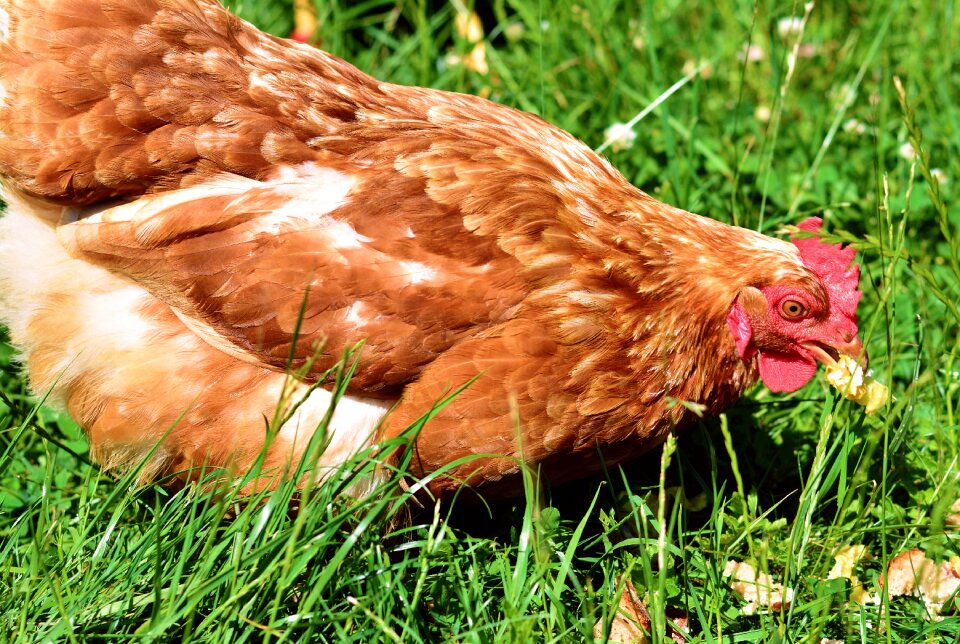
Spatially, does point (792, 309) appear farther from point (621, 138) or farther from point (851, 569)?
point (621, 138)

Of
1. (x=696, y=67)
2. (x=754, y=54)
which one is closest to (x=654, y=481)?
(x=696, y=67)

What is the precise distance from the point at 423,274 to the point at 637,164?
1806 millimetres

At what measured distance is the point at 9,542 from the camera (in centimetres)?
238

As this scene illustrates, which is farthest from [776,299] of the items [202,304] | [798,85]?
[798,85]

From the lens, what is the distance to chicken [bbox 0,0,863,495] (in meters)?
2.45

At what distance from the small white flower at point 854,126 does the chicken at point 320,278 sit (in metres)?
1.65

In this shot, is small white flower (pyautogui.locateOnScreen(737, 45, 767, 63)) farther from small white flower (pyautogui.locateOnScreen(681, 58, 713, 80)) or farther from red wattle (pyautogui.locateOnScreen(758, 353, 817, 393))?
red wattle (pyautogui.locateOnScreen(758, 353, 817, 393))

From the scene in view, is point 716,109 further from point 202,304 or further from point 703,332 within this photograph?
point 202,304

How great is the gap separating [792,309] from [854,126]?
6.18 ft

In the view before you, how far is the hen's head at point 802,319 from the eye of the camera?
8.59ft

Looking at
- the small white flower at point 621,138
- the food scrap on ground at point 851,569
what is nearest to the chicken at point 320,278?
the food scrap on ground at point 851,569

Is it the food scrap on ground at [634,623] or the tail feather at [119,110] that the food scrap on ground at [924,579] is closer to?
the food scrap on ground at [634,623]

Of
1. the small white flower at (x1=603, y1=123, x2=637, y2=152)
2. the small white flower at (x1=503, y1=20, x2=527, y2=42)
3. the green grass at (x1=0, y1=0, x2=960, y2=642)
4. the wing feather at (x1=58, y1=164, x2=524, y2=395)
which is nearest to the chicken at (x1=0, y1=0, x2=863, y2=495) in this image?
the wing feather at (x1=58, y1=164, x2=524, y2=395)

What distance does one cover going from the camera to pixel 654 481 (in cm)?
310
